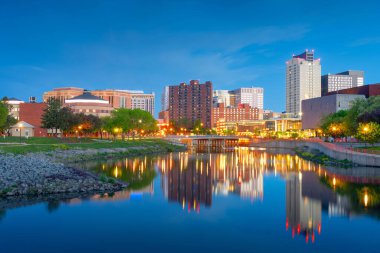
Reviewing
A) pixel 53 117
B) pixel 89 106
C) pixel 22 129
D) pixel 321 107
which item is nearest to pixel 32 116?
pixel 22 129

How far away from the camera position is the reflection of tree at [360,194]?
29.0 meters

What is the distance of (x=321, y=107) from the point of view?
150 metres

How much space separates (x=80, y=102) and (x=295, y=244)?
14313cm

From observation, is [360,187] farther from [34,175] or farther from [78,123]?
[78,123]

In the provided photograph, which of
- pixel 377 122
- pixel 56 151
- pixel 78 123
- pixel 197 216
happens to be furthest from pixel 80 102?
pixel 197 216

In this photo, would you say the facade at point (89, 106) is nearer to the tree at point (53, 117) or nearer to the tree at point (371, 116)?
the tree at point (53, 117)

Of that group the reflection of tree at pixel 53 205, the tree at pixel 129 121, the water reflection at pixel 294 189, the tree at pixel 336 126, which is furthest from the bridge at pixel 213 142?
A: the reflection of tree at pixel 53 205

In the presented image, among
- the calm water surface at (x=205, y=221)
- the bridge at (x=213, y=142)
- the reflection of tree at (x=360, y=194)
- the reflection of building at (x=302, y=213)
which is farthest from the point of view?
the bridge at (x=213, y=142)

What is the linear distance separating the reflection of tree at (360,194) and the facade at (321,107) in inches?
3750

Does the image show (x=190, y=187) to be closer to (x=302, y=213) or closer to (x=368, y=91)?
(x=302, y=213)

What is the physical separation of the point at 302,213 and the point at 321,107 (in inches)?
5092

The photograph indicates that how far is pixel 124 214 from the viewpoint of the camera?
27.2 meters

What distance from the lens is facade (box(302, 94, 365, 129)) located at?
13888 centimetres

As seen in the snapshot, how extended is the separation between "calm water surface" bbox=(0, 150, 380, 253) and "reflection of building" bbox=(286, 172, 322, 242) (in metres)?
0.06
